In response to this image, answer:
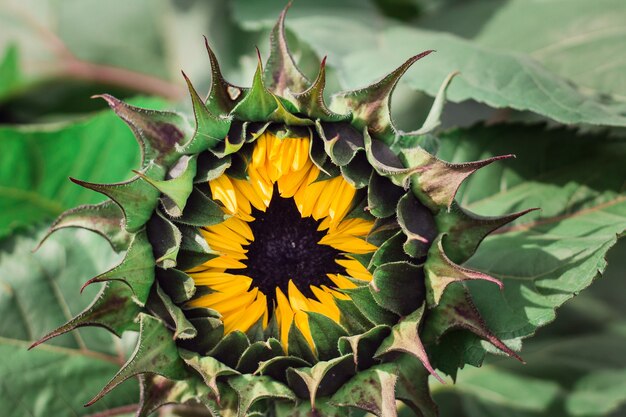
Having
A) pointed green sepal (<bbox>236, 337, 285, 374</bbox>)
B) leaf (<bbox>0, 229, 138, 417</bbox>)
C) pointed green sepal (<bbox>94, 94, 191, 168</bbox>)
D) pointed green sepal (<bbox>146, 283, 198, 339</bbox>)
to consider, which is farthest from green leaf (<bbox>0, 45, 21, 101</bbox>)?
pointed green sepal (<bbox>236, 337, 285, 374</bbox>)

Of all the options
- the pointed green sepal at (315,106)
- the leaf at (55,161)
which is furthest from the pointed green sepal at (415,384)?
the leaf at (55,161)

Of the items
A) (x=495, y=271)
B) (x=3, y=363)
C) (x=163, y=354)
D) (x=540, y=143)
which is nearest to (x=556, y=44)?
(x=540, y=143)

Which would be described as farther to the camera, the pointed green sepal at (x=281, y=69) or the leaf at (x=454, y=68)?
the leaf at (x=454, y=68)

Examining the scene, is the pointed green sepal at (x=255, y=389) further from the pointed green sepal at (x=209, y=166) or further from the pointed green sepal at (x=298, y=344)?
the pointed green sepal at (x=209, y=166)

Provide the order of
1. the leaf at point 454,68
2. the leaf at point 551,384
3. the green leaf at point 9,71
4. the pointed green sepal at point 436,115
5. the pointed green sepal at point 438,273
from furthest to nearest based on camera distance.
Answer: the green leaf at point 9,71, the leaf at point 551,384, the leaf at point 454,68, the pointed green sepal at point 436,115, the pointed green sepal at point 438,273

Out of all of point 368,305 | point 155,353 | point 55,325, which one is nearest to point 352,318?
point 368,305

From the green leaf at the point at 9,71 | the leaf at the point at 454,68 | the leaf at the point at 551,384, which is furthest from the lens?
the green leaf at the point at 9,71

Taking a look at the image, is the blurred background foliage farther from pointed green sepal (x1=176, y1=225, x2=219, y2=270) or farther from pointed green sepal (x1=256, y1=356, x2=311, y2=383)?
pointed green sepal (x1=176, y1=225, x2=219, y2=270)
